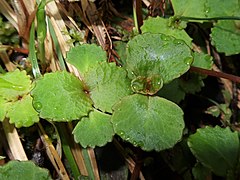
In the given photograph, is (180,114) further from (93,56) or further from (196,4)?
(196,4)

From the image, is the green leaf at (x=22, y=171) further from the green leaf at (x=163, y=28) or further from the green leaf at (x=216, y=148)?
the green leaf at (x=163, y=28)

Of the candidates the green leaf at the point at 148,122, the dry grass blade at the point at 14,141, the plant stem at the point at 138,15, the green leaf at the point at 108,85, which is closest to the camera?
the green leaf at the point at 148,122

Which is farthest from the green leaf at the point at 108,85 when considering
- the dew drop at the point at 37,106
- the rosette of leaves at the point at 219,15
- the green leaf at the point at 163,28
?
the rosette of leaves at the point at 219,15

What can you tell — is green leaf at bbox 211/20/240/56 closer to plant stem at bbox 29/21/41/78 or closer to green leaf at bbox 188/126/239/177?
green leaf at bbox 188/126/239/177

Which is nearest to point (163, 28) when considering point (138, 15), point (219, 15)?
point (138, 15)

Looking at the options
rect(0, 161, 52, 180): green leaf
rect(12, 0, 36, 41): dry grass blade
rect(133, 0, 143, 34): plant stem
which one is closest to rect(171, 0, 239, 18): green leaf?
rect(133, 0, 143, 34): plant stem

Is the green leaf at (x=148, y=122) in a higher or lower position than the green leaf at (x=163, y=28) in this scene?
lower

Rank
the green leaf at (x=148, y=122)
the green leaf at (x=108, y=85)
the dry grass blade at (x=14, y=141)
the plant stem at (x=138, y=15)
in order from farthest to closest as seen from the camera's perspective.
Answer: the plant stem at (x=138, y=15), the dry grass blade at (x=14, y=141), the green leaf at (x=108, y=85), the green leaf at (x=148, y=122)

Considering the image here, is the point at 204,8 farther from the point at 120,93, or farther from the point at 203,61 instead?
the point at 120,93
